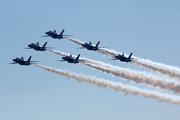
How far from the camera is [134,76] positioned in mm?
96562

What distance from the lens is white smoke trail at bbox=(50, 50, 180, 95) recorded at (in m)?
90.6

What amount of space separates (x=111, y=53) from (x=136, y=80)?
1239cm

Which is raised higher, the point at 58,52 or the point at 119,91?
the point at 58,52

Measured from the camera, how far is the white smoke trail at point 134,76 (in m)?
90.6

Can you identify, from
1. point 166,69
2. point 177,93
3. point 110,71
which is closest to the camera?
point 177,93

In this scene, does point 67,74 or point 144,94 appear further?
point 67,74

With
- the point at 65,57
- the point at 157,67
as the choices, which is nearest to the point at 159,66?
the point at 157,67

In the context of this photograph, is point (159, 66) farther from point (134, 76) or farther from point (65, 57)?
point (65, 57)

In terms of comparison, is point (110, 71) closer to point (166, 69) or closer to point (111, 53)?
point (111, 53)

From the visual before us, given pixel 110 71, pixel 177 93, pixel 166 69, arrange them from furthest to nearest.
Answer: pixel 110 71, pixel 166 69, pixel 177 93

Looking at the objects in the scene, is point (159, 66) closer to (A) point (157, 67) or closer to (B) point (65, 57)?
(A) point (157, 67)

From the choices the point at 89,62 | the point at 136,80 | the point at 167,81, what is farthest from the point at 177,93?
the point at 89,62

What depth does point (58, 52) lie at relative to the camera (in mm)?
110625

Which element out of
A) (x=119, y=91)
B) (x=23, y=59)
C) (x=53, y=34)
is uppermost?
(x=53, y=34)
